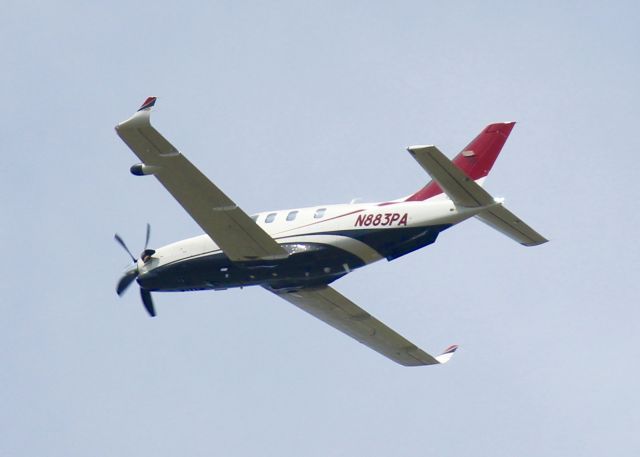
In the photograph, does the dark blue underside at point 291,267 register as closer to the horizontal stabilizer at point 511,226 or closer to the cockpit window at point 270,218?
the cockpit window at point 270,218

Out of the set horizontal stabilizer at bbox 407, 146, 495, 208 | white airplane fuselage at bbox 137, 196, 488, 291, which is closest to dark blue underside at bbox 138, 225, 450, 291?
white airplane fuselage at bbox 137, 196, 488, 291

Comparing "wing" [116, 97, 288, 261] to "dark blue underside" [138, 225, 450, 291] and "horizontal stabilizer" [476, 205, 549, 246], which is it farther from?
"horizontal stabilizer" [476, 205, 549, 246]

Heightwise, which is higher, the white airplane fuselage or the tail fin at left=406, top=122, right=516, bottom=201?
the tail fin at left=406, top=122, right=516, bottom=201

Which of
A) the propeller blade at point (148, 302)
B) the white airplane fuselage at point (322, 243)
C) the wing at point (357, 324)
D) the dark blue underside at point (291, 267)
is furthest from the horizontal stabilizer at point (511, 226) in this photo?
the propeller blade at point (148, 302)

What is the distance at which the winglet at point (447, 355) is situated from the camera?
61656mm

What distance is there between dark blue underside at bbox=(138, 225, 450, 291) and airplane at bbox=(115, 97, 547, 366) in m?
0.04

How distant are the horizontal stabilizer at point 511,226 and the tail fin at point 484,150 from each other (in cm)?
181

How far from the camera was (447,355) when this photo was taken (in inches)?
2435

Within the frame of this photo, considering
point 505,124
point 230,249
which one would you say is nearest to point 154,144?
point 230,249

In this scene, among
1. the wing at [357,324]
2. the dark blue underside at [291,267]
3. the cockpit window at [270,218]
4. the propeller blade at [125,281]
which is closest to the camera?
the dark blue underside at [291,267]

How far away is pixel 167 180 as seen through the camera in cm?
5131

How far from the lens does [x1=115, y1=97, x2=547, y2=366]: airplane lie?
163 ft

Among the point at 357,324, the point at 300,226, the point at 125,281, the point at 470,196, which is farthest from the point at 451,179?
the point at 125,281

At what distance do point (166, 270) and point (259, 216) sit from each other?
488cm
